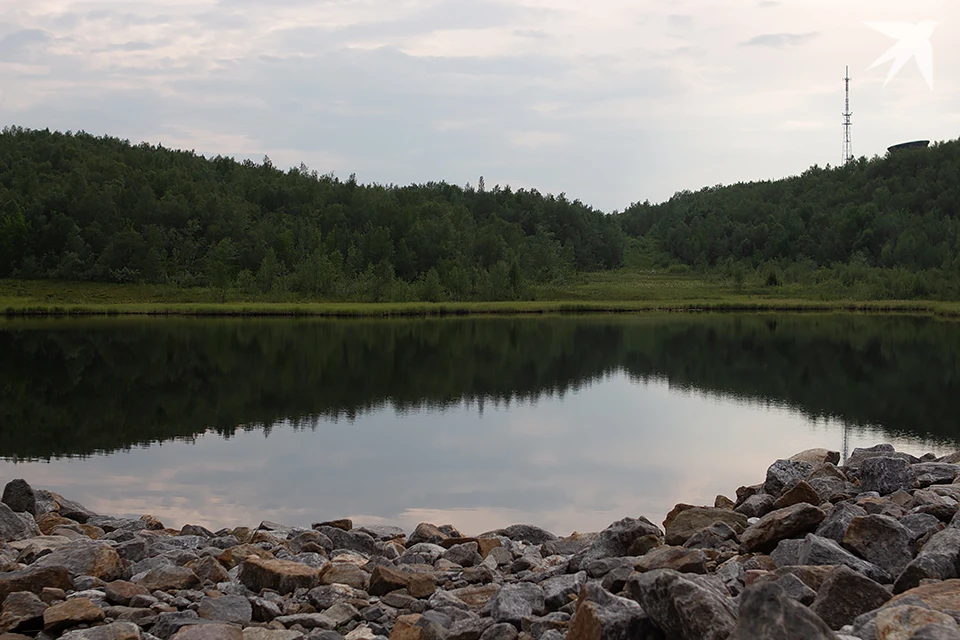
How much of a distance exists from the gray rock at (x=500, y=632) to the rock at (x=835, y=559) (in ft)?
8.79

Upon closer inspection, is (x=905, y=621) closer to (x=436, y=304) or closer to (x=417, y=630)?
(x=417, y=630)

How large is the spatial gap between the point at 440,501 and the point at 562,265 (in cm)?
10187

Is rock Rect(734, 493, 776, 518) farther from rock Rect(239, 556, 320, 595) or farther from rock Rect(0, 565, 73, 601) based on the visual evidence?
rock Rect(0, 565, 73, 601)

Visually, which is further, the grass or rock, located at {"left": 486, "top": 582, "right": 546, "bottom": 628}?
the grass

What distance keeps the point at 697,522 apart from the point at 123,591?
21.0ft

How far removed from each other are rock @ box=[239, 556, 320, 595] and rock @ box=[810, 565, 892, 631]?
512 centimetres

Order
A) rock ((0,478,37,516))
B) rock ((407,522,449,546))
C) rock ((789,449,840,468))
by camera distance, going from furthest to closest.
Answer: rock ((789,449,840,468))
rock ((0,478,37,516))
rock ((407,522,449,546))

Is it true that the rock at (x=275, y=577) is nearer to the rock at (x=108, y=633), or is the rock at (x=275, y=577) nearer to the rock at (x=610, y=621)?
the rock at (x=108, y=633)

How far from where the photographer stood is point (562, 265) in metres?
118

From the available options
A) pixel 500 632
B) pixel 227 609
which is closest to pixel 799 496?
pixel 500 632

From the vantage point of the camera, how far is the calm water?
17906 millimetres

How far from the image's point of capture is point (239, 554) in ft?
36.3

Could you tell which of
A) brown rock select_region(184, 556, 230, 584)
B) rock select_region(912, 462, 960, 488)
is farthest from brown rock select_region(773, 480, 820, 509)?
brown rock select_region(184, 556, 230, 584)

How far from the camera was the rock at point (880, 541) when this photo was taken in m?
8.33
